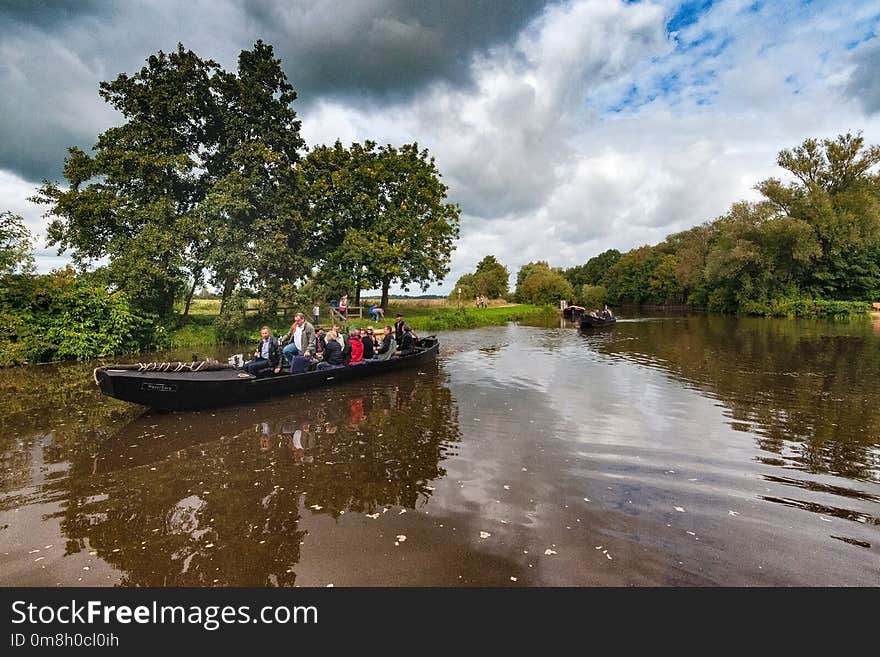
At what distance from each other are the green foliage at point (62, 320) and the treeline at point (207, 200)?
0.38 metres

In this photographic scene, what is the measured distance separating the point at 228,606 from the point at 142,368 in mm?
7471

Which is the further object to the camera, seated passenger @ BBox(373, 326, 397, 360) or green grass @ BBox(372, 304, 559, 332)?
green grass @ BBox(372, 304, 559, 332)

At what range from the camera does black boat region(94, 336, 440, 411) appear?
28.4 feet

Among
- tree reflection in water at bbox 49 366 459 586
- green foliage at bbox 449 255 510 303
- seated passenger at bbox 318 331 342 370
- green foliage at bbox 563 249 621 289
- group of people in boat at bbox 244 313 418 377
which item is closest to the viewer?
tree reflection in water at bbox 49 366 459 586

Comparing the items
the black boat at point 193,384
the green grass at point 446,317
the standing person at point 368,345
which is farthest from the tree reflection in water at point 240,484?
the green grass at point 446,317

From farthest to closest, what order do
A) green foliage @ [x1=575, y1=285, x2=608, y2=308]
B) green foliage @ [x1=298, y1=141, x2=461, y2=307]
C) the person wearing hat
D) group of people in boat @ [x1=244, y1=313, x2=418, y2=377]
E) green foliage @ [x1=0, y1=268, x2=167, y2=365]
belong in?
Answer: green foliage @ [x1=575, y1=285, x2=608, y2=308]
green foliage @ [x1=298, y1=141, x2=461, y2=307]
the person wearing hat
green foliage @ [x1=0, y1=268, x2=167, y2=365]
group of people in boat @ [x1=244, y1=313, x2=418, y2=377]

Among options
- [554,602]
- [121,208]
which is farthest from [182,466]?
[121,208]

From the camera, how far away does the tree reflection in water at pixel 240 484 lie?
416 cm

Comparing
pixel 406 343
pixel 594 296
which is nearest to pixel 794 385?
pixel 406 343

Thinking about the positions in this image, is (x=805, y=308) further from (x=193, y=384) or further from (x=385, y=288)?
(x=193, y=384)

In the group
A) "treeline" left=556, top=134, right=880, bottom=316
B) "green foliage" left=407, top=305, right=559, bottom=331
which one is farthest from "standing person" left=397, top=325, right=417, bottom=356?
"treeline" left=556, top=134, right=880, bottom=316

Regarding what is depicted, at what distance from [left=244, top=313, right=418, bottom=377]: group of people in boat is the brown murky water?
1.10 m

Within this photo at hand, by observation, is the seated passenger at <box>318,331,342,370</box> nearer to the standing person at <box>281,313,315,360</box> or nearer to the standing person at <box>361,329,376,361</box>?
the standing person at <box>281,313,315,360</box>

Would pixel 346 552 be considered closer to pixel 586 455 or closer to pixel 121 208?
pixel 586 455
